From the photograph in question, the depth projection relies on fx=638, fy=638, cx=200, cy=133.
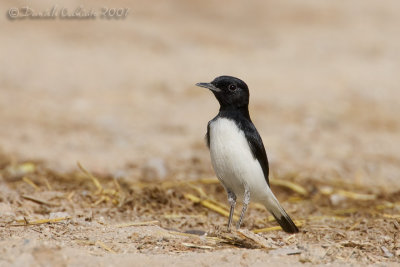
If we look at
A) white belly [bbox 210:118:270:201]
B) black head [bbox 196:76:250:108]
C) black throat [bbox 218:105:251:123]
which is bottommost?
white belly [bbox 210:118:270:201]

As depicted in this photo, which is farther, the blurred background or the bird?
the blurred background

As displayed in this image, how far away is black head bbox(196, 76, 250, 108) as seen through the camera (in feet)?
18.6

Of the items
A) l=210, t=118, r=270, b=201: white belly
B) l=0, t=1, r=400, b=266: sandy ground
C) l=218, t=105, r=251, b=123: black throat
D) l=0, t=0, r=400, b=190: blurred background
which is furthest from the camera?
l=0, t=0, r=400, b=190: blurred background

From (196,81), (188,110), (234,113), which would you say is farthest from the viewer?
(196,81)

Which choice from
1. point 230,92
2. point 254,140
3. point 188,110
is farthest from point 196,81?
point 254,140

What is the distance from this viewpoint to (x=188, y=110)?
11.0 metres

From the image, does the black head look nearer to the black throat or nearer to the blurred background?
the black throat

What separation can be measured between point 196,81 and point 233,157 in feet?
22.2

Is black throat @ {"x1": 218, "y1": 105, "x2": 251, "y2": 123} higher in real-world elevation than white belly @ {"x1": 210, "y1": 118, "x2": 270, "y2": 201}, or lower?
higher

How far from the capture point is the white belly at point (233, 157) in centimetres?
538

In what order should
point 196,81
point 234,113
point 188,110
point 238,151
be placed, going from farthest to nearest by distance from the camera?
point 196,81, point 188,110, point 234,113, point 238,151

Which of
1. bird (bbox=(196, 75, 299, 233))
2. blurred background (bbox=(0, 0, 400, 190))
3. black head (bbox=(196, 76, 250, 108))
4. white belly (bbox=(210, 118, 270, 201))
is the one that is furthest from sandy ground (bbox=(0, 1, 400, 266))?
black head (bbox=(196, 76, 250, 108))

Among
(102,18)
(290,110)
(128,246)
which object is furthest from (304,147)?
(102,18)

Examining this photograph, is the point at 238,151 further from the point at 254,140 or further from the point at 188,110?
the point at 188,110
